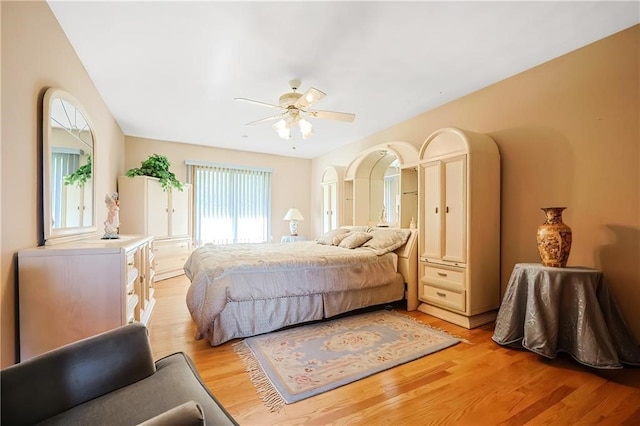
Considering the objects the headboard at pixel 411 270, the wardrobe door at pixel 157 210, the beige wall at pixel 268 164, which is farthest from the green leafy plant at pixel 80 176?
the headboard at pixel 411 270

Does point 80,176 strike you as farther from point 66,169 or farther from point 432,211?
point 432,211

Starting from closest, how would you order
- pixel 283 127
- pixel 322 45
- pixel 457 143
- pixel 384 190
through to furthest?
pixel 322 45 → pixel 457 143 → pixel 283 127 → pixel 384 190

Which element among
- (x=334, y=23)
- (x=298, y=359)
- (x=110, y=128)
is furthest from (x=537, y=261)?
(x=110, y=128)

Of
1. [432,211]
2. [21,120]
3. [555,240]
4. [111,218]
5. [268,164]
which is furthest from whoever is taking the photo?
[268,164]

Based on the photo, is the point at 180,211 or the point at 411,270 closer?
the point at 411,270

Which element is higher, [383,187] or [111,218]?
[383,187]

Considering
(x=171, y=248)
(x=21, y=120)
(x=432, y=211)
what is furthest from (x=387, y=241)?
(x=171, y=248)

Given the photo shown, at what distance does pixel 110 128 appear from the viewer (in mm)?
3676

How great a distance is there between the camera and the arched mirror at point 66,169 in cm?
183

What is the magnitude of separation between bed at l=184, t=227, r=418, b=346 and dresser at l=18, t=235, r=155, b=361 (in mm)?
712

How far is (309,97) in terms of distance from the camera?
2428 millimetres

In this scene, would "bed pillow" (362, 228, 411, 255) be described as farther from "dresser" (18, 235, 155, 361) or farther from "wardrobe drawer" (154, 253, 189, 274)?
"wardrobe drawer" (154, 253, 189, 274)

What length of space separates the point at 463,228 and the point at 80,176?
138 inches

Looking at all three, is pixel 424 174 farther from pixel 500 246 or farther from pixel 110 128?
pixel 110 128
